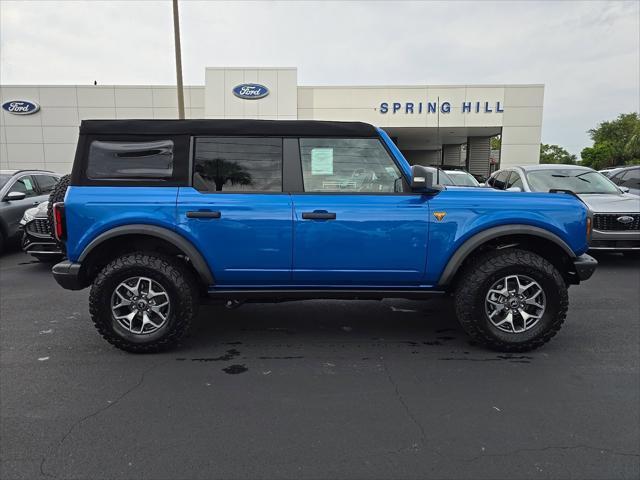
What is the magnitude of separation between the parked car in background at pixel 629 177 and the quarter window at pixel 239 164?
28.2ft

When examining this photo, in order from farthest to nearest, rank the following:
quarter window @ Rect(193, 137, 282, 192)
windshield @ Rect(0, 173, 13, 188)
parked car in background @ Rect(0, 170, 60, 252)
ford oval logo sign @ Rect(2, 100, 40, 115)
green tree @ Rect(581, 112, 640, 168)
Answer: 1. green tree @ Rect(581, 112, 640, 168)
2. ford oval logo sign @ Rect(2, 100, 40, 115)
3. windshield @ Rect(0, 173, 13, 188)
4. parked car in background @ Rect(0, 170, 60, 252)
5. quarter window @ Rect(193, 137, 282, 192)

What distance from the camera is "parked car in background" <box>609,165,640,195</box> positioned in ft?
30.9

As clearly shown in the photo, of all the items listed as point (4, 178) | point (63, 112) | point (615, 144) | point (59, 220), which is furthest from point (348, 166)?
point (615, 144)

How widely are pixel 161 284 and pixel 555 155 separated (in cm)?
10950

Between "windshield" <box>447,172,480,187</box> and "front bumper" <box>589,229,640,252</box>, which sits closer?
"front bumper" <box>589,229,640,252</box>

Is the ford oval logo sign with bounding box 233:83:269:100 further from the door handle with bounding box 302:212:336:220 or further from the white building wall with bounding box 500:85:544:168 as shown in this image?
the door handle with bounding box 302:212:336:220

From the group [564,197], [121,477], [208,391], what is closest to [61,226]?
[208,391]

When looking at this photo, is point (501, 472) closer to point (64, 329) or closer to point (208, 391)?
point (208, 391)

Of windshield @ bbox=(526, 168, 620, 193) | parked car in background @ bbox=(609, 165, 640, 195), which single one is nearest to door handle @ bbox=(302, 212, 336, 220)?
windshield @ bbox=(526, 168, 620, 193)

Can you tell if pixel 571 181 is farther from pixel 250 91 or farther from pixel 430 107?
pixel 250 91

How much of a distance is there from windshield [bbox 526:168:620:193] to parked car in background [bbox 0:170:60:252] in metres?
9.66

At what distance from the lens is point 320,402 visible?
3.00 m

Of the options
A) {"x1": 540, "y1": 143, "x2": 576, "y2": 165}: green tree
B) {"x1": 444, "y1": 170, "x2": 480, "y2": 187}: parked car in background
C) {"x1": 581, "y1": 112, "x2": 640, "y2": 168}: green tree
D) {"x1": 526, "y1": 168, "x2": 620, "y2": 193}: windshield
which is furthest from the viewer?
{"x1": 540, "y1": 143, "x2": 576, "y2": 165}: green tree

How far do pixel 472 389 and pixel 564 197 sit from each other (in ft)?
6.22
